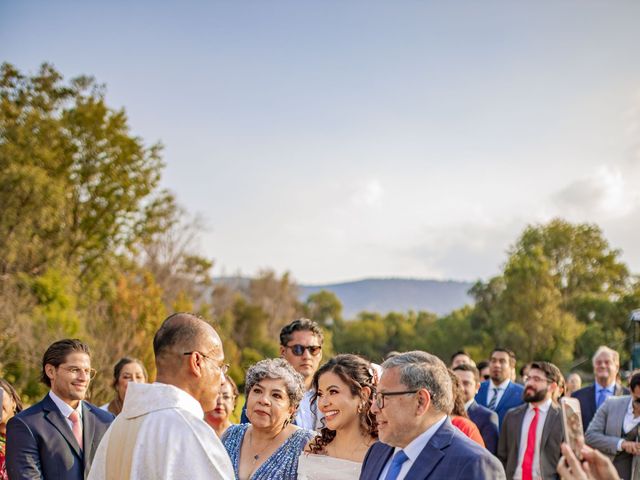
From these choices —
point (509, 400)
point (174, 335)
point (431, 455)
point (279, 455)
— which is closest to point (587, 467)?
point (431, 455)

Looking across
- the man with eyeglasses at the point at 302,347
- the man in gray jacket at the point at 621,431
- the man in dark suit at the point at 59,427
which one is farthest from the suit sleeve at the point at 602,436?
the man in dark suit at the point at 59,427

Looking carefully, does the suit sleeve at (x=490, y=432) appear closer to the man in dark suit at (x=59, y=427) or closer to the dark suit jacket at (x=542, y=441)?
the dark suit jacket at (x=542, y=441)

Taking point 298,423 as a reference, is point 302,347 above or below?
above

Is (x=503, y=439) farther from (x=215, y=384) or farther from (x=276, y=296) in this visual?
(x=276, y=296)

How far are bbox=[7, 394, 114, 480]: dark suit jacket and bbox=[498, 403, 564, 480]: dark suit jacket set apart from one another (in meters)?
4.98

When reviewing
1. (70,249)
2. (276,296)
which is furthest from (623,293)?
(70,249)

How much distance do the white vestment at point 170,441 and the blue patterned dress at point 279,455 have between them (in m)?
1.88

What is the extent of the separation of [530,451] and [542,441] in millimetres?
182

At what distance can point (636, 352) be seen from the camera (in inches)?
1067

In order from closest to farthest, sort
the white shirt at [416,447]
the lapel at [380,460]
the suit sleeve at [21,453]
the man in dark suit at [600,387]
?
the white shirt at [416,447] → the lapel at [380,460] → the suit sleeve at [21,453] → the man in dark suit at [600,387]

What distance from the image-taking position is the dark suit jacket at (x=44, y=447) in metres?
5.36

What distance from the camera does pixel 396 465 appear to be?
12.8ft

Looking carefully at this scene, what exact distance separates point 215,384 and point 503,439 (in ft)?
20.2

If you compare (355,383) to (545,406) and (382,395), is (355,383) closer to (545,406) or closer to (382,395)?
(382,395)
